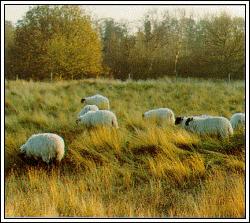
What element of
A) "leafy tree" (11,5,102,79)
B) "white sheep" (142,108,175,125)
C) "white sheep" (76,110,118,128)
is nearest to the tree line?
"leafy tree" (11,5,102,79)

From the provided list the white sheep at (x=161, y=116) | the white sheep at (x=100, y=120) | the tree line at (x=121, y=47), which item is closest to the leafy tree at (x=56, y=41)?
the tree line at (x=121, y=47)

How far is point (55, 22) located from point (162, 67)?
698cm

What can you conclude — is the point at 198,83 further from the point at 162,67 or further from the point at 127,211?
the point at 127,211

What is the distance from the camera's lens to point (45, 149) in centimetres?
759

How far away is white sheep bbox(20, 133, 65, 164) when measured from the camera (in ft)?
24.9

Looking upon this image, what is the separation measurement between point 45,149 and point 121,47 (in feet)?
50.5

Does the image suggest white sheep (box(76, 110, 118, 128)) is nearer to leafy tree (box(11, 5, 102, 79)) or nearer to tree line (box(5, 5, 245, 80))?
tree line (box(5, 5, 245, 80))

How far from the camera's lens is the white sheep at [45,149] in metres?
7.58

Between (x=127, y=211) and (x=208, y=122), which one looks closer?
(x=127, y=211)

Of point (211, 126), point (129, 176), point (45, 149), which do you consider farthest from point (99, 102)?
point (129, 176)

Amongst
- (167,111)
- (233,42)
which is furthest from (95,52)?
(167,111)

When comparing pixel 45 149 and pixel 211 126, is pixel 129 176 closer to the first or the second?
pixel 45 149

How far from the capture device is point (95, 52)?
21297mm

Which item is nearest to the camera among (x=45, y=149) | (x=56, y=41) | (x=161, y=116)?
(x=45, y=149)
